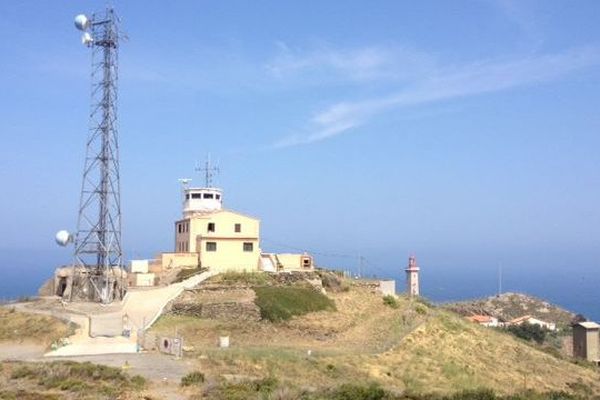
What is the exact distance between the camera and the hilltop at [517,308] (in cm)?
9406

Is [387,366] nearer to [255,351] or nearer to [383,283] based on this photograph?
[255,351]

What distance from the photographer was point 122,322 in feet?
96.0

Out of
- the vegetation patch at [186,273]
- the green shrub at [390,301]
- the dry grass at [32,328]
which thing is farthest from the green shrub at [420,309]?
the dry grass at [32,328]

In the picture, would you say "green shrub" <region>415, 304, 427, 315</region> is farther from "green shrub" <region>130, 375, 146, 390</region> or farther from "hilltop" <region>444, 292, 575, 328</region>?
"hilltop" <region>444, 292, 575, 328</region>

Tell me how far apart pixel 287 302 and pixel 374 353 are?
6439 millimetres

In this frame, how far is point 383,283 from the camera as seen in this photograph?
4138 centimetres

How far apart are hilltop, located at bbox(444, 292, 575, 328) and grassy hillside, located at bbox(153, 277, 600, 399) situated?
181 feet

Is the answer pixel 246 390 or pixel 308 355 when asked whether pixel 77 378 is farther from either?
pixel 308 355

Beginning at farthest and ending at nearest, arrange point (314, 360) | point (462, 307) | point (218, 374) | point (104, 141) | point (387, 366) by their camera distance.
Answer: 1. point (462, 307)
2. point (104, 141)
3. point (387, 366)
4. point (314, 360)
5. point (218, 374)

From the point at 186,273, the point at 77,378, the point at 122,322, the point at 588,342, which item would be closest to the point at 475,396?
the point at 77,378

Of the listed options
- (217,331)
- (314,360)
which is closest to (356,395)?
(314,360)

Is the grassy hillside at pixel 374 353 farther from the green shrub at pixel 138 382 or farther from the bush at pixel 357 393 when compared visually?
the bush at pixel 357 393

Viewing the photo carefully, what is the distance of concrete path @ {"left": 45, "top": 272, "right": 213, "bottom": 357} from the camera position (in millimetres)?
25969

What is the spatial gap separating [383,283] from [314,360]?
1623 centimetres
